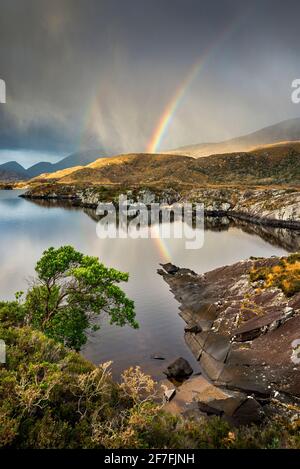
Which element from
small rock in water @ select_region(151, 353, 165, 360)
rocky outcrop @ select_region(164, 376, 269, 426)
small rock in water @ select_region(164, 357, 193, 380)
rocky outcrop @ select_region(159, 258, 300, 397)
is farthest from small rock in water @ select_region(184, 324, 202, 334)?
rocky outcrop @ select_region(164, 376, 269, 426)

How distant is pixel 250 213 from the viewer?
176125mm

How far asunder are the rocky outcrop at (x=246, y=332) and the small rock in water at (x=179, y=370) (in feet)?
6.68

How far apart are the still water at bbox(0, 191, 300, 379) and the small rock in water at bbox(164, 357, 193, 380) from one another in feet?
3.56

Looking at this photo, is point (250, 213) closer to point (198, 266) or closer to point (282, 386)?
point (198, 266)

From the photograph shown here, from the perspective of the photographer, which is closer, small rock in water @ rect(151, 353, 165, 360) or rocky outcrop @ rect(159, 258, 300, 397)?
rocky outcrop @ rect(159, 258, 300, 397)

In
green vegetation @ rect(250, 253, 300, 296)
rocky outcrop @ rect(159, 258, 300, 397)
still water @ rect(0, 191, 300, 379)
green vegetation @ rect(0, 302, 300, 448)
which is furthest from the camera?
green vegetation @ rect(250, 253, 300, 296)

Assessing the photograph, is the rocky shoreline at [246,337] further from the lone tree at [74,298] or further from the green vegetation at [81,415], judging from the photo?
the lone tree at [74,298]

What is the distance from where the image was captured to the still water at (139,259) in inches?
1540

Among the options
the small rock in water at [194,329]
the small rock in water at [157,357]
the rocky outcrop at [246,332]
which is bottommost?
the small rock in water at [157,357]

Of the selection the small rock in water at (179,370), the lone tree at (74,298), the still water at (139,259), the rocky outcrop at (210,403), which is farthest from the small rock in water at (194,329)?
the lone tree at (74,298)

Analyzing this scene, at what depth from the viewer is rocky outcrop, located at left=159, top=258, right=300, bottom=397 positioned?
1214 inches

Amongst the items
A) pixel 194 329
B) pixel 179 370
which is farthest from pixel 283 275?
pixel 179 370

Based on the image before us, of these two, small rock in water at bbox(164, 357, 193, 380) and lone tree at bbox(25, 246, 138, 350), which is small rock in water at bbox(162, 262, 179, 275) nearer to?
small rock in water at bbox(164, 357, 193, 380)

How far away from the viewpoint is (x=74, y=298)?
32.6 metres
